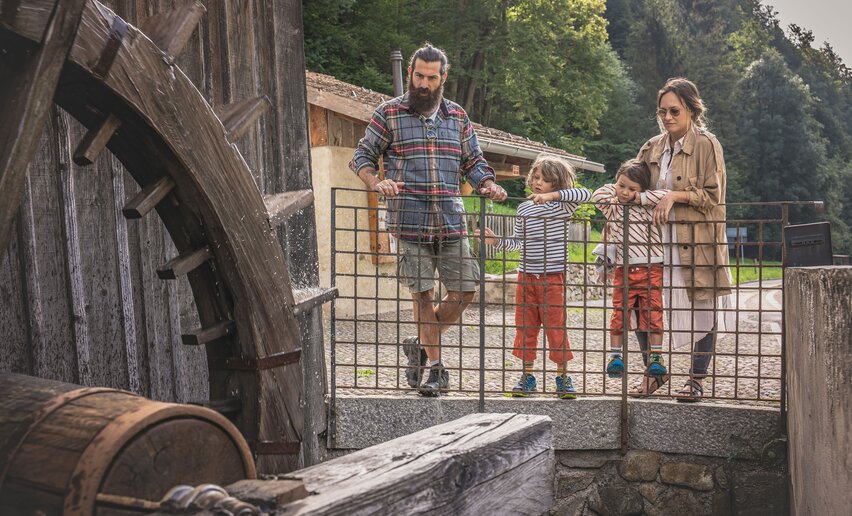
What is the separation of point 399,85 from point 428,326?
998 centimetres

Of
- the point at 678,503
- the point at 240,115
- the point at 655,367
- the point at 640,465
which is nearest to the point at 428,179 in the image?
the point at 655,367

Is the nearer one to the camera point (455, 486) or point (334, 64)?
point (455, 486)

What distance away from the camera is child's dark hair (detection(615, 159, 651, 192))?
18.7 ft

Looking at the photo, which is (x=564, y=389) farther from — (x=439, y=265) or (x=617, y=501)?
(x=439, y=265)

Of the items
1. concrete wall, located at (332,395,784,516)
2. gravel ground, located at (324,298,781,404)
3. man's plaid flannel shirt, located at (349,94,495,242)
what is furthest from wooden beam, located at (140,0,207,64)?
concrete wall, located at (332,395,784,516)

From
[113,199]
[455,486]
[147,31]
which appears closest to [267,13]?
[113,199]

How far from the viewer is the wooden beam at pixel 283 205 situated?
9.48 ft

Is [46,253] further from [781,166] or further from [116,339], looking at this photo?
[781,166]

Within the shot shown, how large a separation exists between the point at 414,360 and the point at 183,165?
11.9 ft

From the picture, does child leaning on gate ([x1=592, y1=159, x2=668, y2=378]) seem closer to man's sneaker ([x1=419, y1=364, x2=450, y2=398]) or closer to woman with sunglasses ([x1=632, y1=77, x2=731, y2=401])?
woman with sunglasses ([x1=632, y1=77, x2=731, y2=401])

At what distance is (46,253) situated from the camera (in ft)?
10.5

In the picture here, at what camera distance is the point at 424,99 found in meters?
5.36

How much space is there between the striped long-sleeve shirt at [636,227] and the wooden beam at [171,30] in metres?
3.40

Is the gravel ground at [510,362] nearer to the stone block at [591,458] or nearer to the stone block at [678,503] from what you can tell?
the stone block at [591,458]
